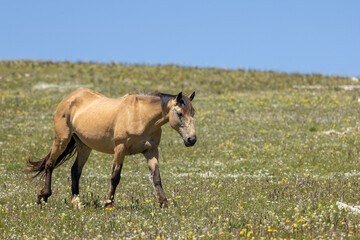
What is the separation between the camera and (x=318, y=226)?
8.53 meters

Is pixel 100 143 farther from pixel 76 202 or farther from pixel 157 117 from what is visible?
pixel 157 117

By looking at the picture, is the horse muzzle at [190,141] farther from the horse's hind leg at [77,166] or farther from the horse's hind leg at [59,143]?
the horse's hind leg at [59,143]

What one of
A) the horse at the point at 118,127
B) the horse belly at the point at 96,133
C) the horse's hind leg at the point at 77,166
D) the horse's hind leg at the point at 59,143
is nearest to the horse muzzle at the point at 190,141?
the horse at the point at 118,127

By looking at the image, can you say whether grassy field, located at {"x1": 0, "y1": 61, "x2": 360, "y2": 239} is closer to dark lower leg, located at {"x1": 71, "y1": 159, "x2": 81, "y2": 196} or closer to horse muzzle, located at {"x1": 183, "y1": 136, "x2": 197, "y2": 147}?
dark lower leg, located at {"x1": 71, "y1": 159, "x2": 81, "y2": 196}

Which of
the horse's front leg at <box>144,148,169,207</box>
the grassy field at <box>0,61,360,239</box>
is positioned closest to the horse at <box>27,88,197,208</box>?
the horse's front leg at <box>144,148,169,207</box>

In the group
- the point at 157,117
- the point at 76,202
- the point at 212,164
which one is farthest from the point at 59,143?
the point at 212,164

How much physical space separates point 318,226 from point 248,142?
47.5 ft

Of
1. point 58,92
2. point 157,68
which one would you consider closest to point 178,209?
point 58,92

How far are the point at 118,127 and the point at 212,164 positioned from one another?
9123 mm

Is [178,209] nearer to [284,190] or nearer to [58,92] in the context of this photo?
[284,190]

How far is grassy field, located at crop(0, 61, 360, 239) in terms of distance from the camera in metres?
8.76

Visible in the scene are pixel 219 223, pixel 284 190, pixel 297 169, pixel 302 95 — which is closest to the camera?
Answer: pixel 219 223

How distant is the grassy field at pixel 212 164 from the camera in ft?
28.7

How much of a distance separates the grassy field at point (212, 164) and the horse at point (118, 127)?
644mm
